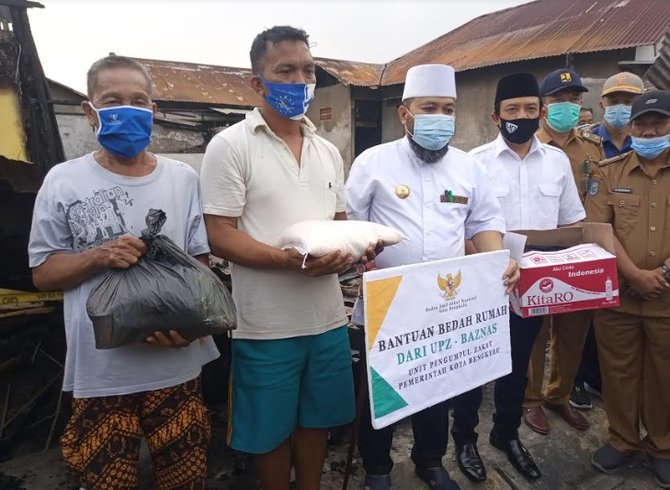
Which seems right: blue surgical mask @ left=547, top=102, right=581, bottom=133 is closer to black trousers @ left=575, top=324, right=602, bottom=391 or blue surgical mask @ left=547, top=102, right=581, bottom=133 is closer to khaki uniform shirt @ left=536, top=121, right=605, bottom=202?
khaki uniform shirt @ left=536, top=121, right=605, bottom=202

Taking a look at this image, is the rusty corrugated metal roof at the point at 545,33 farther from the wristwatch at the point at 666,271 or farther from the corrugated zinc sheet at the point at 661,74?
the wristwatch at the point at 666,271

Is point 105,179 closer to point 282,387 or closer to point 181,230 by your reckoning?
point 181,230

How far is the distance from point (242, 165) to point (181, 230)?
0.38 m

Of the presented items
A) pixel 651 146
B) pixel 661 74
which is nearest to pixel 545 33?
pixel 661 74

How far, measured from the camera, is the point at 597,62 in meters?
9.78

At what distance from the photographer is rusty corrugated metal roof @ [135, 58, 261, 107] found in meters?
15.2

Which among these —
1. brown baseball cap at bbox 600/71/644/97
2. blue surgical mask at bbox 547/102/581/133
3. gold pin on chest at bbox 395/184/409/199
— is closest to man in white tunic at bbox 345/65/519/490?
gold pin on chest at bbox 395/184/409/199

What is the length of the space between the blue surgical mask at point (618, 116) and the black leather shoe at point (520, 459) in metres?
2.94

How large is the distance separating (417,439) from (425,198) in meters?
1.35

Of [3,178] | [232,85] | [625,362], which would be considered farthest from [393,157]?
[232,85]

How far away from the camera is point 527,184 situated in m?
2.94

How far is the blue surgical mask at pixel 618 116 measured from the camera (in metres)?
4.12

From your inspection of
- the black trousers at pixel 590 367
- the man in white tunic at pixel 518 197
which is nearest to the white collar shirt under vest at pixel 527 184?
the man in white tunic at pixel 518 197

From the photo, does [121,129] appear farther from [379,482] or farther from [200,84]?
[200,84]
